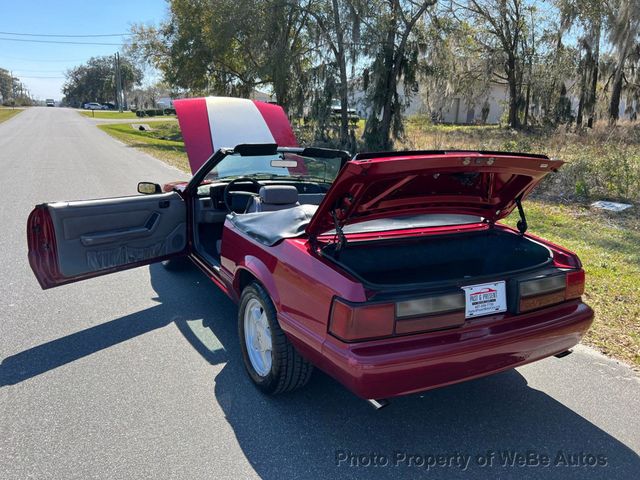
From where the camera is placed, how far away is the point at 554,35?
954 inches

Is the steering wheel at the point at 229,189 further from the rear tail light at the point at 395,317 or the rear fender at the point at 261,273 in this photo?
the rear tail light at the point at 395,317

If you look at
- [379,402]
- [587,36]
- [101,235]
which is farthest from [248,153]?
[587,36]

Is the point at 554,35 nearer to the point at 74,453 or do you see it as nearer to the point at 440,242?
the point at 440,242

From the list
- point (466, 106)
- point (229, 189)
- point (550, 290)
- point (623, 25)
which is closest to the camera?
point (550, 290)

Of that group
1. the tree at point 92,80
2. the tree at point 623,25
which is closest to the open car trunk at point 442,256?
the tree at point 623,25

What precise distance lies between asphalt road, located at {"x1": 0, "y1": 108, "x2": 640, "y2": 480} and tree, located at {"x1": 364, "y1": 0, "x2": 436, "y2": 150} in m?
12.9

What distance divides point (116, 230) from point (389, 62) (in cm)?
1324

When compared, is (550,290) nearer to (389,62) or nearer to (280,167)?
(280,167)

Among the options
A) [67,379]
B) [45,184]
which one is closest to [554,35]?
[45,184]

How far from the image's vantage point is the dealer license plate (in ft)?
8.49

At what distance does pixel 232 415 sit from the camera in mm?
2939

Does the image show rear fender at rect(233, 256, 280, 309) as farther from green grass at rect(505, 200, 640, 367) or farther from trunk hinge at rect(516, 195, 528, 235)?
→ green grass at rect(505, 200, 640, 367)

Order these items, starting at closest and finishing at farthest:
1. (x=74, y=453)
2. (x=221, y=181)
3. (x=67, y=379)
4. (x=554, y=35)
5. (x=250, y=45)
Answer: (x=74, y=453)
(x=67, y=379)
(x=221, y=181)
(x=250, y=45)
(x=554, y=35)

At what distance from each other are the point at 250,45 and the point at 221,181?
51.9 feet
